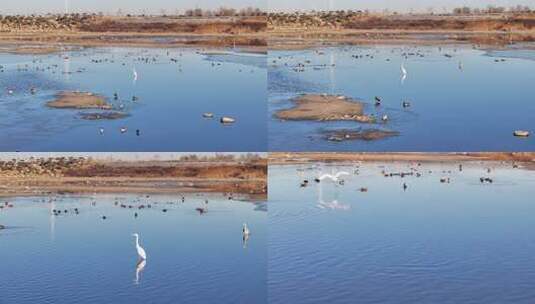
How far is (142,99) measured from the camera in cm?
1402

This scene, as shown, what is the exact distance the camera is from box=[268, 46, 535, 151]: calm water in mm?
13258

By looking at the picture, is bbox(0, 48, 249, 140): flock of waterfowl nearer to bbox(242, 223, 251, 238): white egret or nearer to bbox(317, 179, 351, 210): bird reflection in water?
bbox(317, 179, 351, 210): bird reflection in water

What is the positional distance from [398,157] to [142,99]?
3172mm

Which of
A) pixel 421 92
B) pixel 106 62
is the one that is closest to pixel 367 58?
pixel 421 92

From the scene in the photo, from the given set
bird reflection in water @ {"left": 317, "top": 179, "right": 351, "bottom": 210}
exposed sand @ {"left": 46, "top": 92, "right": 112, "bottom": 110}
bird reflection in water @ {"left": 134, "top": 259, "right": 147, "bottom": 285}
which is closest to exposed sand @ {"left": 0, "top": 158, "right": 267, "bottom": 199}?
exposed sand @ {"left": 46, "top": 92, "right": 112, "bottom": 110}

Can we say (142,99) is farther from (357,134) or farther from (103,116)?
(357,134)

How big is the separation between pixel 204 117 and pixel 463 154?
327cm

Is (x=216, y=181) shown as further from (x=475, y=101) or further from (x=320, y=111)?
(x=475, y=101)

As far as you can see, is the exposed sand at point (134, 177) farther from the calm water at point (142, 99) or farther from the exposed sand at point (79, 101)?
A: the exposed sand at point (79, 101)

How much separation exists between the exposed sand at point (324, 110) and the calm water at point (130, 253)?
51.4 inches

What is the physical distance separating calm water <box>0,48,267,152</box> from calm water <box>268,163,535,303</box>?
3.44 feet

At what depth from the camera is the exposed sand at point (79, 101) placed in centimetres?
1345

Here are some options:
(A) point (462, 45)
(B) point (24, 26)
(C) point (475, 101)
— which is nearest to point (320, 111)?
(C) point (475, 101)

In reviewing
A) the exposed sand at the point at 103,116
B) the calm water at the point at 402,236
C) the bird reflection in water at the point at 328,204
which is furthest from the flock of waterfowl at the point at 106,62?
the calm water at the point at 402,236
